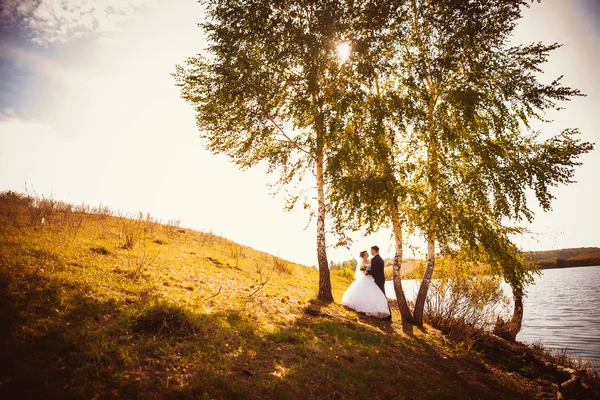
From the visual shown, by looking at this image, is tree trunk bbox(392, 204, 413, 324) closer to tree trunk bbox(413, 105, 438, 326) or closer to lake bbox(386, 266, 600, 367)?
tree trunk bbox(413, 105, 438, 326)

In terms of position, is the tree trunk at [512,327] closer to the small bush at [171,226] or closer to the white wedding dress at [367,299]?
the white wedding dress at [367,299]

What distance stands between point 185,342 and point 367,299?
26.2 ft

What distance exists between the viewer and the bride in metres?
10.7

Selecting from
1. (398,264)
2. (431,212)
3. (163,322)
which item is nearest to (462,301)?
(398,264)

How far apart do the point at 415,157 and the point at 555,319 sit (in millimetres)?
19779

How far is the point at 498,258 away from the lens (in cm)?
955

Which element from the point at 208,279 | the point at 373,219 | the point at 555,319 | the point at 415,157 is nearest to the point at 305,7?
A: the point at 415,157

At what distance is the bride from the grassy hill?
0.47m

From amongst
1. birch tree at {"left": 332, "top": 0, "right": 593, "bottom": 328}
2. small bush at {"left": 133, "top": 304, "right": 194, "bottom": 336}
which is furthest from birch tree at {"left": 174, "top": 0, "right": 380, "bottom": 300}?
small bush at {"left": 133, "top": 304, "right": 194, "bottom": 336}

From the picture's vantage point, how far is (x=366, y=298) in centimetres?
1090

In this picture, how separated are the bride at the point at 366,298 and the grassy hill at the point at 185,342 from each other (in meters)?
0.47

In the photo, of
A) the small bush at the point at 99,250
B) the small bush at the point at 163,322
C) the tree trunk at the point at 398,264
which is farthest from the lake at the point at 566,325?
the small bush at the point at 99,250

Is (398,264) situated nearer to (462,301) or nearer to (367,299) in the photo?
(367,299)

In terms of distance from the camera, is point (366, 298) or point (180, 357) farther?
point (366, 298)
